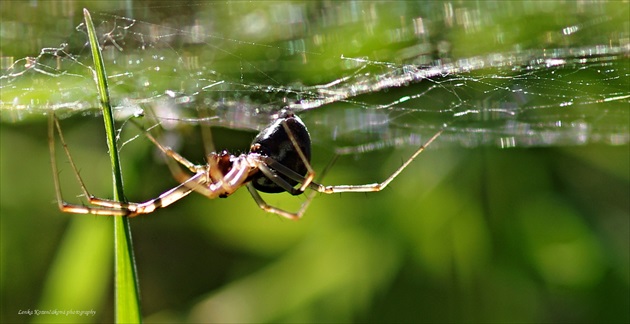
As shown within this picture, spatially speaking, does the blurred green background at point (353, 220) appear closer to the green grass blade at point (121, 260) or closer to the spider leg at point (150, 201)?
the spider leg at point (150, 201)

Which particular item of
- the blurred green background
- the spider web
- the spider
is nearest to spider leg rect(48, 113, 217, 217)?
the spider

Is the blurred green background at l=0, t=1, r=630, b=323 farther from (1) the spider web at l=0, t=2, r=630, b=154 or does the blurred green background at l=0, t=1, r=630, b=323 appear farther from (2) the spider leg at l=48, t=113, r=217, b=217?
(2) the spider leg at l=48, t=113, r=217, b=217

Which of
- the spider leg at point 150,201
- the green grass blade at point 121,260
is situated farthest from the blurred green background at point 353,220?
the green grass blade at point 121,260

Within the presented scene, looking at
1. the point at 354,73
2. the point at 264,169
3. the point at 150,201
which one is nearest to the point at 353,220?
the point at 354,73

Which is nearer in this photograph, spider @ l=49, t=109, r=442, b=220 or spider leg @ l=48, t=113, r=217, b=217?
spider leg @ l=48, t=113, r=217, b=217

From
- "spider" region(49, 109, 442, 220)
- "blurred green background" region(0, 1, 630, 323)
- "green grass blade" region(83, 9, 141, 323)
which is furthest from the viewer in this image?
"blurred green background" region(0, 1, 630, 323)

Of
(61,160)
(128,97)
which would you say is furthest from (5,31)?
(128,97)

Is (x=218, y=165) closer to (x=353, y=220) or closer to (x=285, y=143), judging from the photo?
(x=285, y=143)
